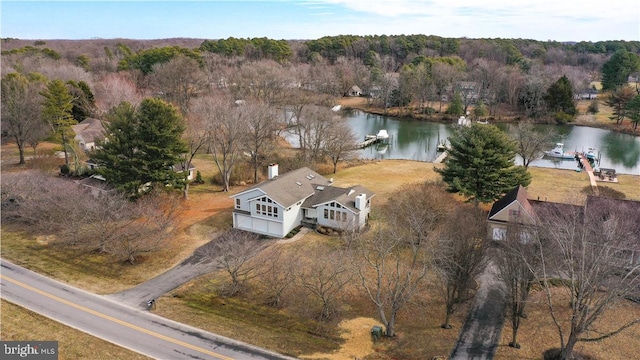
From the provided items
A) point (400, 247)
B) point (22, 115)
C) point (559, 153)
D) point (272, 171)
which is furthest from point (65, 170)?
point (559, 153)

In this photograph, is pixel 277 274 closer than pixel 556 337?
No

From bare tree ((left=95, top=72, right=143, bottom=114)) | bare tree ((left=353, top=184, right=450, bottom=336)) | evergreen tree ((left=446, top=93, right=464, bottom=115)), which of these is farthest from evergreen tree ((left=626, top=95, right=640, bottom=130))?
bare tree ((left=95, top=72, right=143, bottom=114))

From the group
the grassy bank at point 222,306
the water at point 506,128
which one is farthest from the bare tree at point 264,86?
the grassy bank at point 222,306

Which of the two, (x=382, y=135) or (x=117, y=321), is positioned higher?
(x=382, y=135)

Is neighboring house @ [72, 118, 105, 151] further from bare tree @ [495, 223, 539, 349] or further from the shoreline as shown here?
the shoreline

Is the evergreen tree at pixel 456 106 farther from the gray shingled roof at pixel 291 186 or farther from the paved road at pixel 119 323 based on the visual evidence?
the paved road at pixel 119 323

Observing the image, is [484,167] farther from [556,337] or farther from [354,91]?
[354,91]
